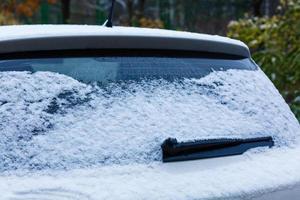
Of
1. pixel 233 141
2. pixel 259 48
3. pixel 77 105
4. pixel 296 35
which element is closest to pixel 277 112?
pixel 233 141

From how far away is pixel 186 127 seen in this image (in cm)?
245

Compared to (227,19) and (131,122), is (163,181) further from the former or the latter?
(227,19)

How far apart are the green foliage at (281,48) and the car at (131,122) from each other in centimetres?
455

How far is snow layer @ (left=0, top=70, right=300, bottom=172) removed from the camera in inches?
86.6

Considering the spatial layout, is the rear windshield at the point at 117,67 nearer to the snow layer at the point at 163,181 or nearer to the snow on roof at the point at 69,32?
the snow on roof at the point at 69,32

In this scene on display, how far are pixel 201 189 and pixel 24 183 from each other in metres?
0.55

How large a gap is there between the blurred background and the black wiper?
4.61m

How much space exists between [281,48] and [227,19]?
14.0 metres

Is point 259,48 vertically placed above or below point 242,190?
below

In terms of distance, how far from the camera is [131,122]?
7.74 ft

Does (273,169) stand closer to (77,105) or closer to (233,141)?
(233,141)

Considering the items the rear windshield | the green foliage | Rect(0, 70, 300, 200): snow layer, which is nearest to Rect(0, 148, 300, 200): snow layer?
Rect(0, 70, 300, 200): snow layer

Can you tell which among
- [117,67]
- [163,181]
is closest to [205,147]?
[163,181]

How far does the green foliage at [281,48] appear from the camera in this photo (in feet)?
26.0
